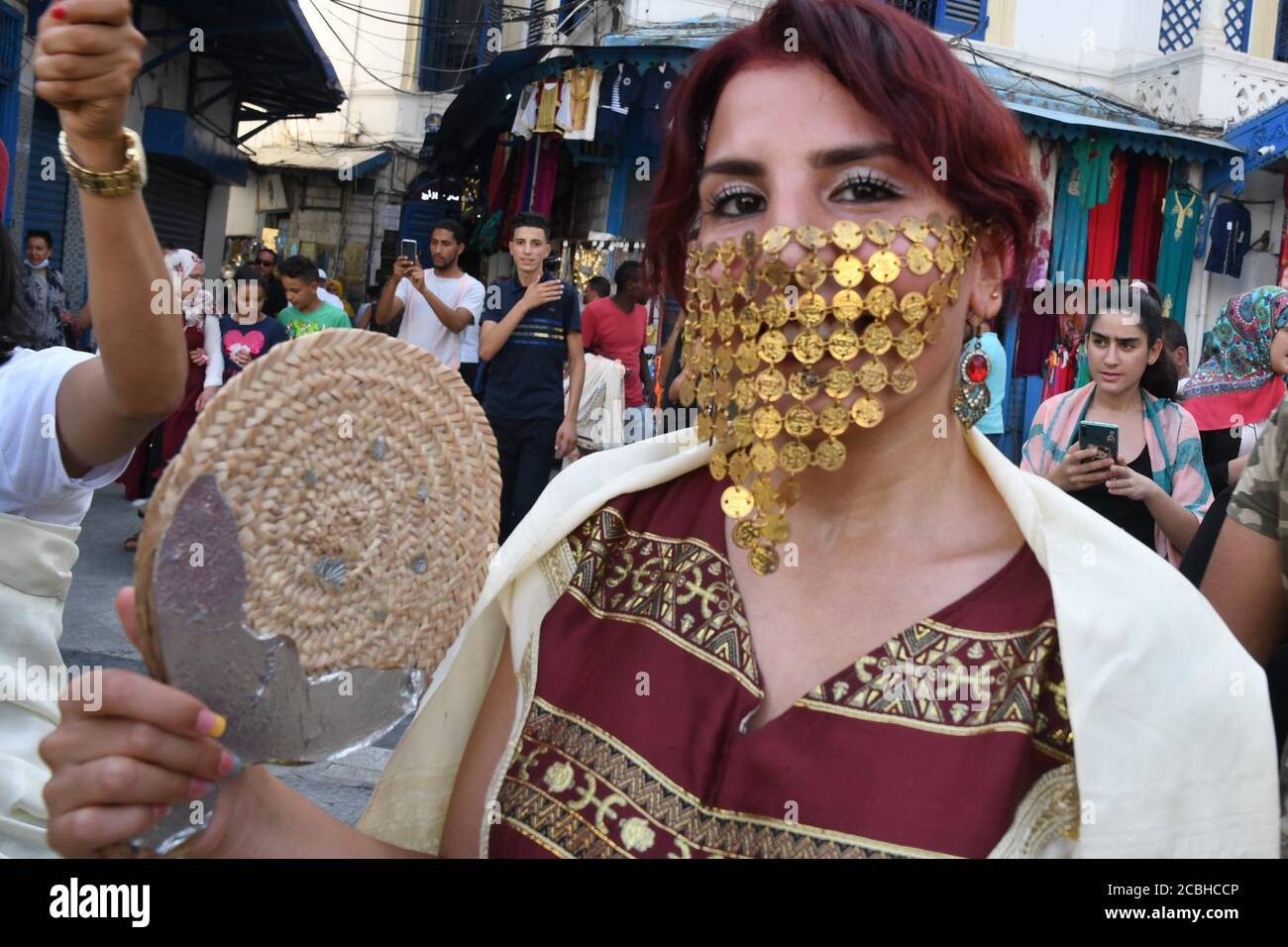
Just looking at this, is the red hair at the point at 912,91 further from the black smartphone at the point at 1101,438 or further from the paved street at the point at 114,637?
the black smartphone at the point at 1101,438

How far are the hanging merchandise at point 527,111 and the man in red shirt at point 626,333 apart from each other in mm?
2780

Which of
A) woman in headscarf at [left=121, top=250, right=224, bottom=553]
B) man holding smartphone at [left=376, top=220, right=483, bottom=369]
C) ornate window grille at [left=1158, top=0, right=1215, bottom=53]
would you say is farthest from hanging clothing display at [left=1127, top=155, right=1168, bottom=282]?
woman in headscarf at [left=121, top=250, right=224, bottom=553]

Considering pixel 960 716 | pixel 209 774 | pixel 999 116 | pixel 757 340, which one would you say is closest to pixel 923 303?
pixel 757 340

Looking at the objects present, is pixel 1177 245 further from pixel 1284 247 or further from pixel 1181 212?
pixel 1284 247

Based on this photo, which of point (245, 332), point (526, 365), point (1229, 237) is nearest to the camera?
point (526, 365)

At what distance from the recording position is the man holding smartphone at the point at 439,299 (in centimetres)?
673

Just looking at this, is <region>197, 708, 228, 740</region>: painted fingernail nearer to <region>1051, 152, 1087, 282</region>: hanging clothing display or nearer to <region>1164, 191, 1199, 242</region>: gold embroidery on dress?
<region>1051, 152, 1087, 282</region>: hanging clothing display

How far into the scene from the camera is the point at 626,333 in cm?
801

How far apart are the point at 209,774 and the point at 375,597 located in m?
0.22

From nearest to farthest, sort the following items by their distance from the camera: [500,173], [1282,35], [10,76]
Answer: [10,76] < [500,173] < [1282,35]

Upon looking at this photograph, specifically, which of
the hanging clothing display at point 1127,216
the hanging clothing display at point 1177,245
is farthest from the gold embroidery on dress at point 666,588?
the hanging clothing display at point 1177,245

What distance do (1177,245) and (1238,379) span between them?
7.36m

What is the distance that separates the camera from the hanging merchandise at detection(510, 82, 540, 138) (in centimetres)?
1025

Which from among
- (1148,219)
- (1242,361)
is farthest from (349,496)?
(1148,219)
